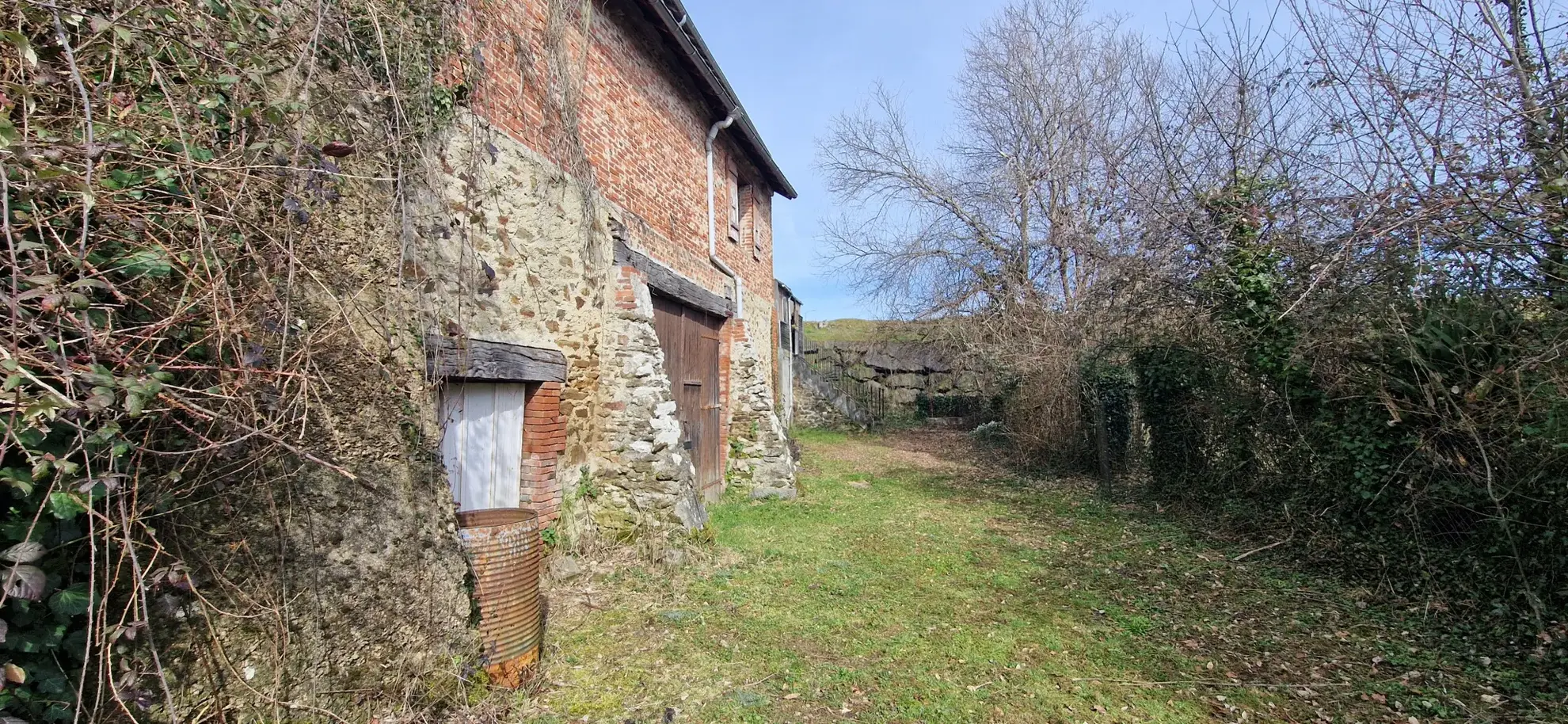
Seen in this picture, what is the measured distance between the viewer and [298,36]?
9.12 feet

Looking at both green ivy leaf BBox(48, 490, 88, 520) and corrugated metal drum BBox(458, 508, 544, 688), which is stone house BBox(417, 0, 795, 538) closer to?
corrugated metal drum BBox(458, 508, 544, 688)

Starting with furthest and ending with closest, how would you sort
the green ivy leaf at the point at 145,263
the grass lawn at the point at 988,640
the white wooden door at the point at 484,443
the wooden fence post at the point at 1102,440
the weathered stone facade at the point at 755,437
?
1. the wooden fence post at the point at 1102,440
2. the weathered stone facade at the point at 755,437
3. the white wooden door at the point at 484,443
4. the grass lawn at the point at 988,640
5. the green ivy leaf at the point at 145,263

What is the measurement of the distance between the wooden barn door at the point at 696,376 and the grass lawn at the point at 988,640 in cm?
141

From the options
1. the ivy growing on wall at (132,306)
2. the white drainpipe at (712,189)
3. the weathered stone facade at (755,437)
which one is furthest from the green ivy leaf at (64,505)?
the white drainpipe at (712,189)

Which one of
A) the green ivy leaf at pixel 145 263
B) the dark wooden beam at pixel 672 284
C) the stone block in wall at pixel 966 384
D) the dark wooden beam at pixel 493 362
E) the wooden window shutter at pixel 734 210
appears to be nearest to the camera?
the green ivy leaf at pixel 145 263

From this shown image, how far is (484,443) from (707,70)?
18.7ft

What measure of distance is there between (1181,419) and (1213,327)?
4.89 ft

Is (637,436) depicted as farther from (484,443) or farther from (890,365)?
(890,365)

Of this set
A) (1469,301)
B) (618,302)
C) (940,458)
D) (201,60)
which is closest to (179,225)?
(201,60)

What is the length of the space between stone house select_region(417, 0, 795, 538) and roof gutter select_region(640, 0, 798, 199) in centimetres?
3

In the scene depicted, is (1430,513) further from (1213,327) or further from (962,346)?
(962,346)

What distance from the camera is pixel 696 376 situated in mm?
8734

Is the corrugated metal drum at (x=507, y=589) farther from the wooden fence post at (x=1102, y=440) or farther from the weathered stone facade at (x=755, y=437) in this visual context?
the wooden fence post at (x=1102, y=440)

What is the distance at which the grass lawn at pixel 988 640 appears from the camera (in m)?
3.70
